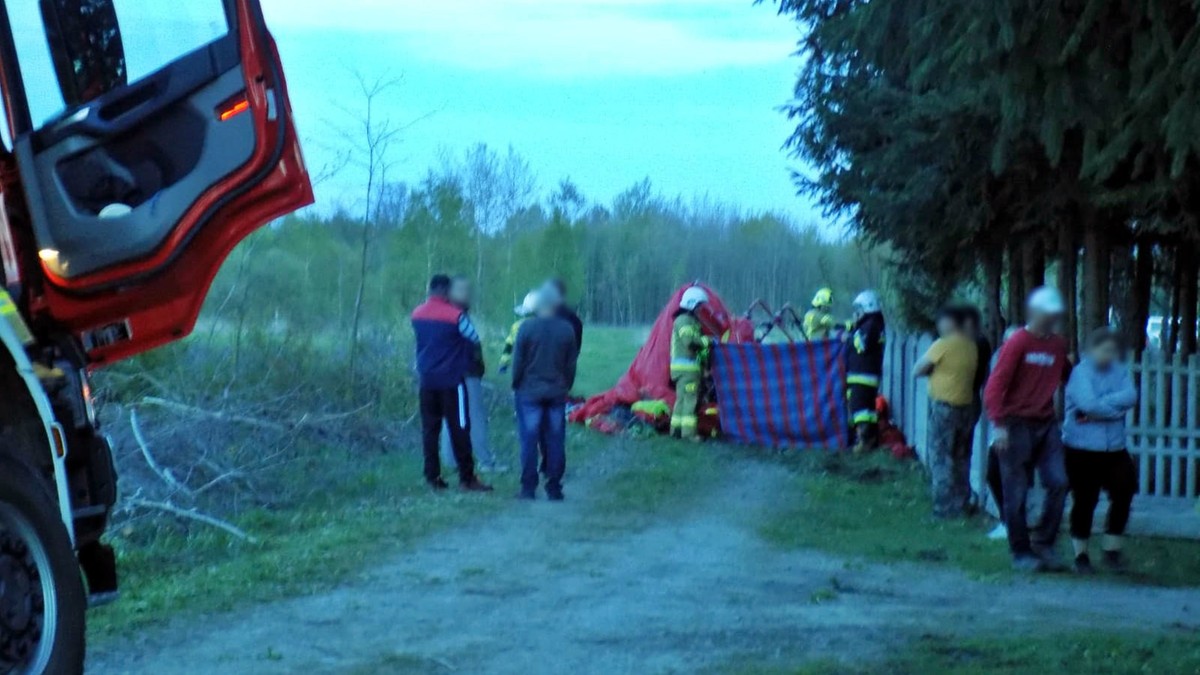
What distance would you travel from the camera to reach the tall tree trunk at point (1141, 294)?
56.3ft

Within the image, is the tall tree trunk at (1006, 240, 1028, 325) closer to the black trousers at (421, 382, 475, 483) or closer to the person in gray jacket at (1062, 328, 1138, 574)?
the black trousers at (421, 382, 475, 483)

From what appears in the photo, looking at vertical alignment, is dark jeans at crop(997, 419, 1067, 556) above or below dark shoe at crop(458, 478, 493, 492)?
above

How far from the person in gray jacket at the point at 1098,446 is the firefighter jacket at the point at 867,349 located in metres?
7.65

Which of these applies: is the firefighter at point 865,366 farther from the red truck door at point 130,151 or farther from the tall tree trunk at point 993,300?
the red truck door at point 130,151

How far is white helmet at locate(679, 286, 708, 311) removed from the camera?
1964 cm

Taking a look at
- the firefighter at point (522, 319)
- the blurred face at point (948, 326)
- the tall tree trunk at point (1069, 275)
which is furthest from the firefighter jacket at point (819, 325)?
the blurred face at point (948, 326)

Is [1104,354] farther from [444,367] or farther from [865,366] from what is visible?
[865,366]

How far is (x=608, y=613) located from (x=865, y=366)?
10233 millimetres

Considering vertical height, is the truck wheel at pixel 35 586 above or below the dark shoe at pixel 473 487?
above

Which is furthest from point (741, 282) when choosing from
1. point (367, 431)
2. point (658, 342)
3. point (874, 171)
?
point (874, 171)

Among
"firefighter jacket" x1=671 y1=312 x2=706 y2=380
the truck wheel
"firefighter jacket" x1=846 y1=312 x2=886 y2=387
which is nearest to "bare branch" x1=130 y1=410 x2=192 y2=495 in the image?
the truck wheel

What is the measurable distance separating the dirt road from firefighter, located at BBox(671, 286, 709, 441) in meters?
7.55

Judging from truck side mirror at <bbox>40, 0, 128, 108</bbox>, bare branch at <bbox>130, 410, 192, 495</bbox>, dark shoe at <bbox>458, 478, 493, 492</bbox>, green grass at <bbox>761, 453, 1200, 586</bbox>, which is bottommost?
green grass at <bbox>761, 453, 1200, 586</bbox>

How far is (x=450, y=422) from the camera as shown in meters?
13.9
